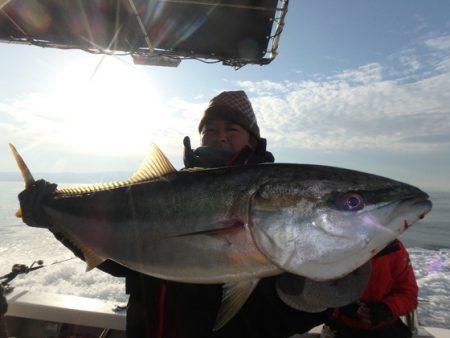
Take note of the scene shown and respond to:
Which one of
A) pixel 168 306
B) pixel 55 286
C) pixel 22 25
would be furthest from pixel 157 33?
pixel 55 286

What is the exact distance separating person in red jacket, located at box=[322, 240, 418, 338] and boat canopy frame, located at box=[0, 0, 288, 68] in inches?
130

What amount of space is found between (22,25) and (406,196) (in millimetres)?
5355

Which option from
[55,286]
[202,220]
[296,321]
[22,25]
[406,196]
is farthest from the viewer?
[55,286]

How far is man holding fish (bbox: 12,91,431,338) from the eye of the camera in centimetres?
157

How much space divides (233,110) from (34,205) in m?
1.81

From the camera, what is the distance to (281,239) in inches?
63.4

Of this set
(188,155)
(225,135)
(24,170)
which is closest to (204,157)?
(188,155)

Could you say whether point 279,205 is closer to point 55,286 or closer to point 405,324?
point 405,324

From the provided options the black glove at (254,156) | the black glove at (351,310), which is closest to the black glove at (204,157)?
the black glove at (254,156)

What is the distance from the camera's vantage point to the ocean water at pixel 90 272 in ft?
27.8

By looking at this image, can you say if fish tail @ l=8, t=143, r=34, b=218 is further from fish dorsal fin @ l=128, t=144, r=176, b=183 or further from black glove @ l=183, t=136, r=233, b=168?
black glove @ l=183, t=136, r=233, b=168

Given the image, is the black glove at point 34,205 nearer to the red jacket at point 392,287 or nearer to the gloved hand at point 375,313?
the red jacket at point 392,287

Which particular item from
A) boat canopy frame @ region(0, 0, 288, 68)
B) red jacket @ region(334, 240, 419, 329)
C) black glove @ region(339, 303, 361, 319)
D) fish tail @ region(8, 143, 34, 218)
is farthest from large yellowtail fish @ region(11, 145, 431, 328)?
boat canopy frame @ region(0, 0, 288, 68)

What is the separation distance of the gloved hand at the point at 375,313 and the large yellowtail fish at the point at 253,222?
2.63 metres
